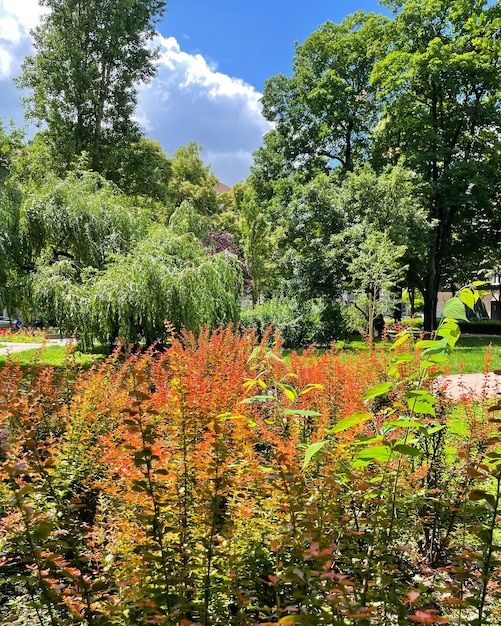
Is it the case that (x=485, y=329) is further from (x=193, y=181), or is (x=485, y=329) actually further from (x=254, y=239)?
(x=193, y=181)

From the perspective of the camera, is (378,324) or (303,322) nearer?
(303,322)

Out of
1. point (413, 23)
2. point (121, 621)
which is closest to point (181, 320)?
point (121, 621)

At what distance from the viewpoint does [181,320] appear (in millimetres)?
7715

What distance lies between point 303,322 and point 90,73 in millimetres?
13206

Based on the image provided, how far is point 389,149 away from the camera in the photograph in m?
18.3

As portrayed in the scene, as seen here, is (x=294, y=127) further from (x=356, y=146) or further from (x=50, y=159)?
(x=50, y=159)

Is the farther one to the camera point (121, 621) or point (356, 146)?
point (356, 146)

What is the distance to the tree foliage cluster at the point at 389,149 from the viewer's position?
15.7 meters

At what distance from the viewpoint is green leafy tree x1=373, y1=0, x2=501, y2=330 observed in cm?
1617

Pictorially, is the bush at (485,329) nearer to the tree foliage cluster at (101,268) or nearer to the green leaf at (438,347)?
the tree foliage cluster at (101,268)

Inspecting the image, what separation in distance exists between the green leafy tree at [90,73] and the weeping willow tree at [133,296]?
12.5m

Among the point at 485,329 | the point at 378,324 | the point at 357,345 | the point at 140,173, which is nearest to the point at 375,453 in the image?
the point at 357,345

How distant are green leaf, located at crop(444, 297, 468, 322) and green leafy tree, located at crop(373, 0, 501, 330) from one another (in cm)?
1632

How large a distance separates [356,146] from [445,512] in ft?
67.0
